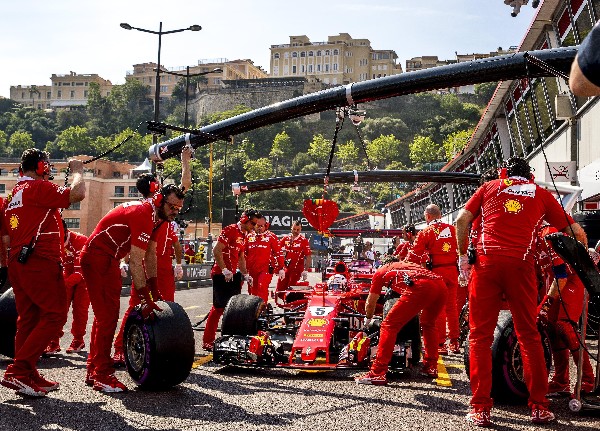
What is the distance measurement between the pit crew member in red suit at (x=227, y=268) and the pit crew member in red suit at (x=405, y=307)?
265cm

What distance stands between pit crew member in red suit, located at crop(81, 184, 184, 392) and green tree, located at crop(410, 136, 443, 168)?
398 feet

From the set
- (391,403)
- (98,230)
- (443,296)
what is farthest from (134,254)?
(443,296)

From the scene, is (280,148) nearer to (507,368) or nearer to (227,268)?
(227,268)

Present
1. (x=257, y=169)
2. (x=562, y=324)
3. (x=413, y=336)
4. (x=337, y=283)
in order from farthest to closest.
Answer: (x=257, y=169) < (x=337, y=283) < (x=413, y=336) < (x=562, y=324)

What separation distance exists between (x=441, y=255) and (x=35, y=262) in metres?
5.30

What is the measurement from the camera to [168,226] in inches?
309

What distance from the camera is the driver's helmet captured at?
9.68 metres

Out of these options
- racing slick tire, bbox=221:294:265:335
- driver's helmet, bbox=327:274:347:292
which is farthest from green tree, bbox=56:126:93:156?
racing slick tire, bbox=221:294:265:335

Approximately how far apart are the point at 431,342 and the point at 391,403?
1678mm

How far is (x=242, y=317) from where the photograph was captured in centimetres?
804

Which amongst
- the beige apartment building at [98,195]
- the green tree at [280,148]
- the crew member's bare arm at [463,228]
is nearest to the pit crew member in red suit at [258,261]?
the crew member's bare arm at [463,228]

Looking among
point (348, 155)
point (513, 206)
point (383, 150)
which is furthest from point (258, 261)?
point (383, 150)

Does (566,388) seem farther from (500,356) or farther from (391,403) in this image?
(391,403)

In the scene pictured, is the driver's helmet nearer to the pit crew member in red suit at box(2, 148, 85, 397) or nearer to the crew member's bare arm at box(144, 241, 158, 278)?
the crew member's bare arm at box(144, 241, 158, 278)
